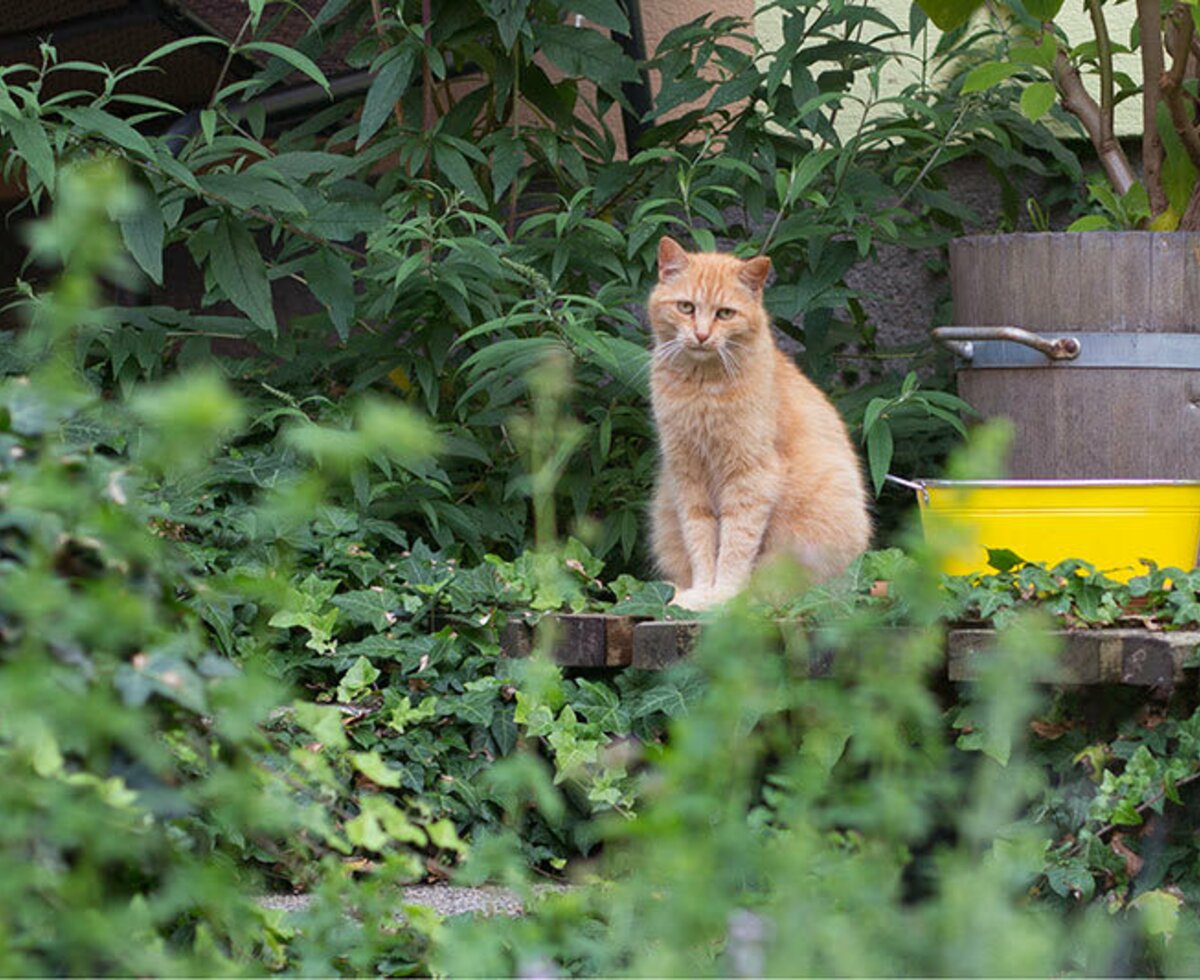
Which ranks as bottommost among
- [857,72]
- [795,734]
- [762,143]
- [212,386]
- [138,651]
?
[795,734]

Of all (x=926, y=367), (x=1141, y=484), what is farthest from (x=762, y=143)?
(x=1141, y=484)

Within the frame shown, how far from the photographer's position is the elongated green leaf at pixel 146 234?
2850 millimetres

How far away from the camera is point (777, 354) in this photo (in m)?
3.15

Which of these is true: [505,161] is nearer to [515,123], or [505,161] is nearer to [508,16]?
[515,123]

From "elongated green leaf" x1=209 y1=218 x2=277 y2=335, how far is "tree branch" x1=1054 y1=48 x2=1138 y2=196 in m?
1.70

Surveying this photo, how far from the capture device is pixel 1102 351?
9.43 ft

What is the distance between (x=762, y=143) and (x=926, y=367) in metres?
0.78

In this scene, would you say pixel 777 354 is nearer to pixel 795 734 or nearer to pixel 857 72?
pixel 795 734

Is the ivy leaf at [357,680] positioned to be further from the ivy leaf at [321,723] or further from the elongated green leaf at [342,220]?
the ivy leaf at [321,723]

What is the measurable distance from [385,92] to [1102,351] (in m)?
1.58

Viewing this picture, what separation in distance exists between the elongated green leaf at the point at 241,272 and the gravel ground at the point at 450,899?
1.19m

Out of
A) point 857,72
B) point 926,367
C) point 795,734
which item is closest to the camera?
point 795,734

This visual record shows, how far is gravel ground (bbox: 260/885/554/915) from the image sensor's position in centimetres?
225

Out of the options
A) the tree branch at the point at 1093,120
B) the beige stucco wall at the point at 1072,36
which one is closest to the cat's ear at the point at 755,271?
the tree branch at the point at 1093,120
